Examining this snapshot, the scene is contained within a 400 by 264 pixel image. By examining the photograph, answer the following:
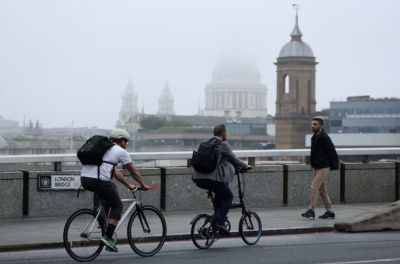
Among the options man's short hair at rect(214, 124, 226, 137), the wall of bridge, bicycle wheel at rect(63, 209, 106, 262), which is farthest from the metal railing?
bicycle wheel at rect(63, 209, 106, 262)

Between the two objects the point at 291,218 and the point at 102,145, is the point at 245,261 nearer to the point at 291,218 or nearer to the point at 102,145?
the point at 102,145

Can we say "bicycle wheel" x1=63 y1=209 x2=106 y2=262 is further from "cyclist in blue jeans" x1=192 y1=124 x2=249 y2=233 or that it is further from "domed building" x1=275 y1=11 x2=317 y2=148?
"domed building" x1=275 y1=11 x2=317 y2=148

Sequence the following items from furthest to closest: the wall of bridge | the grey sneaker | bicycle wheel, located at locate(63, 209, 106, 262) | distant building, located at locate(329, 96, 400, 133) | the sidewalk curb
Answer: distant building, located at locate(329, 96, 400, 133) → the wall of bridge → the sidewalk curb → the grey sneaker → bicycle wheel, located at locate(63, 209, 106, 262)

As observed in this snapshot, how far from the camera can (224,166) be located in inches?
558

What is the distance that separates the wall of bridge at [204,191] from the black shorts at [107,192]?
3.60m

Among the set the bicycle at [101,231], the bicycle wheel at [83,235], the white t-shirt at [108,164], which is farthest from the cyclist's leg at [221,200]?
the bicycle wheel at [83,235]

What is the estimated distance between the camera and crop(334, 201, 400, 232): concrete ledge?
16344 mm

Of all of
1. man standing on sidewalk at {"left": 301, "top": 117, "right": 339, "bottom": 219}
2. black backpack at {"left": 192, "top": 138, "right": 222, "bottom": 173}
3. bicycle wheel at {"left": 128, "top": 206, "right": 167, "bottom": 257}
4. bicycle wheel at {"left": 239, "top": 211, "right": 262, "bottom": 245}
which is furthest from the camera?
man standing on sidewalk at {"left": 301, "top": 117, "right": 339, "bottom": 219}

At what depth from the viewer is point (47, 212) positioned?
17656mm

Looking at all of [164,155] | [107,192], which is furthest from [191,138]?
[107,192]

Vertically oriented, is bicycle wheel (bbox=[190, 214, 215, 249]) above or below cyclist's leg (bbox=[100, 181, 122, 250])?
below

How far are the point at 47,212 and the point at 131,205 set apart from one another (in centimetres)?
501

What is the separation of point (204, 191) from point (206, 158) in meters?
5.45

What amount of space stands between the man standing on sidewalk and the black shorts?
5.67 metres
